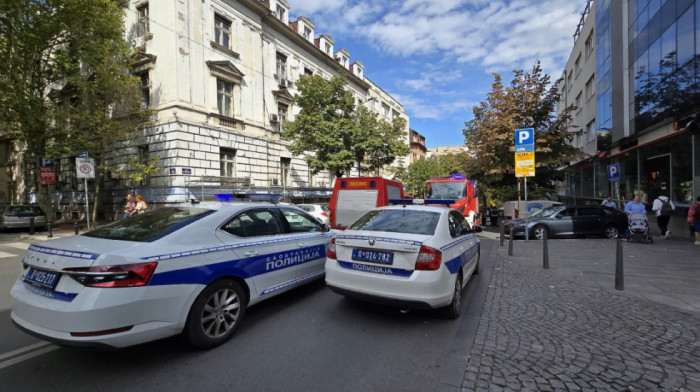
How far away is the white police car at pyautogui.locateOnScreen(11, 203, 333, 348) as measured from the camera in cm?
263

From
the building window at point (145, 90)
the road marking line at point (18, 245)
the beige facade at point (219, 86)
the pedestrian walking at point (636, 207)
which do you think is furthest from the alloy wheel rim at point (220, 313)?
the building window at point (145, 90)

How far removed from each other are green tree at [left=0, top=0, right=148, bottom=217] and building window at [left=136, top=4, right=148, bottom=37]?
189 cm

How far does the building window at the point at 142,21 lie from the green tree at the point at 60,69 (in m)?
1.89

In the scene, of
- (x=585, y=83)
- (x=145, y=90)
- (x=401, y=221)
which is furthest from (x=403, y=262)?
(x=585, y=83)

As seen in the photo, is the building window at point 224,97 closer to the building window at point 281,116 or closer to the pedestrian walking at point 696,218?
the building window at point 281,116

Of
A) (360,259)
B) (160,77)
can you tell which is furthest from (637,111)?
(160,77)

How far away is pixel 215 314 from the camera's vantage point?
3.45 m

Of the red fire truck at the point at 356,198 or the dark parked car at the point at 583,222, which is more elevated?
the red fire truck at the point at 356,198

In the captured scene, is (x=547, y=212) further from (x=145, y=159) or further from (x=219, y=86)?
(x=145, y=159)

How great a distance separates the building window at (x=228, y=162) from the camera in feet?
64.5

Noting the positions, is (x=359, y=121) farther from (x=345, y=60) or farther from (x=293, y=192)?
(x=345, y=60)

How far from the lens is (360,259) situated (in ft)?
13.6

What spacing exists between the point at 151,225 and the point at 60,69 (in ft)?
56.4

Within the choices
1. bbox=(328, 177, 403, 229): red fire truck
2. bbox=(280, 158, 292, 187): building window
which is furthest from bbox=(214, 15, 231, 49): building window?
bbox=(328, 177, 403, 229): red fire truck
